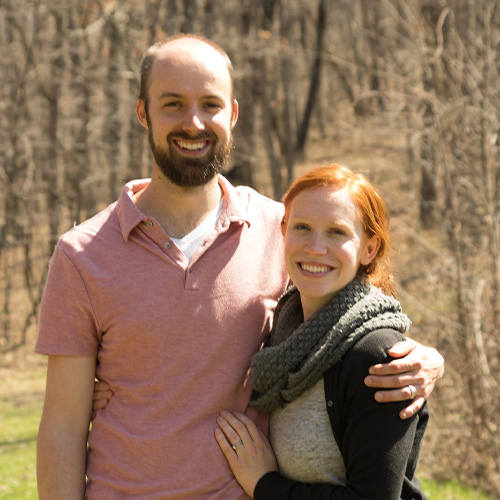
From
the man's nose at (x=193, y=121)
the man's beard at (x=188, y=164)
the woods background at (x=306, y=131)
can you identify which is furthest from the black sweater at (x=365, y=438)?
the woods background at (x=306, y=131)

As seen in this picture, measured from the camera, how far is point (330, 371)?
8.59 feet

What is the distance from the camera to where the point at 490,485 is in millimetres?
7035

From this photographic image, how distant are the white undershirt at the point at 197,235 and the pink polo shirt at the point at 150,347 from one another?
5cm

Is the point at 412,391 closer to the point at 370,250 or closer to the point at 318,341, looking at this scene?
the point at 318,341

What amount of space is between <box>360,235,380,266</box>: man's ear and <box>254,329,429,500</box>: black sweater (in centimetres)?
31

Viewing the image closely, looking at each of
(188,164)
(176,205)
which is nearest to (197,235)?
(176,205)

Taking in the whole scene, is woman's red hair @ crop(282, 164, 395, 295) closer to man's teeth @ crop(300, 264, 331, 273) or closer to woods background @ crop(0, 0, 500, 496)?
man's teeth @ crop(300, 264, 331, 273)

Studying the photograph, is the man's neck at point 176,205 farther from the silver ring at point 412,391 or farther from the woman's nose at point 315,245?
the silver ring at point 412,391

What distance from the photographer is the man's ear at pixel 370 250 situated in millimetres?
2830

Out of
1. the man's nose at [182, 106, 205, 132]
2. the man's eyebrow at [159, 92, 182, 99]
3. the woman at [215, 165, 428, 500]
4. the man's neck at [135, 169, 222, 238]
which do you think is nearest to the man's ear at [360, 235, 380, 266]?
the woman at [215, 165, 428, 500]

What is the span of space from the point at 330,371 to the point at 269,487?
0.42m

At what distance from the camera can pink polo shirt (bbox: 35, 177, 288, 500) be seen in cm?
274

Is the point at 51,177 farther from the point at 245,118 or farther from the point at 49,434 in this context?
the point at 49,434

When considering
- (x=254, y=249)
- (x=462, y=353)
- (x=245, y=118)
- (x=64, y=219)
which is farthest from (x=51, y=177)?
(x=254, y=249)
